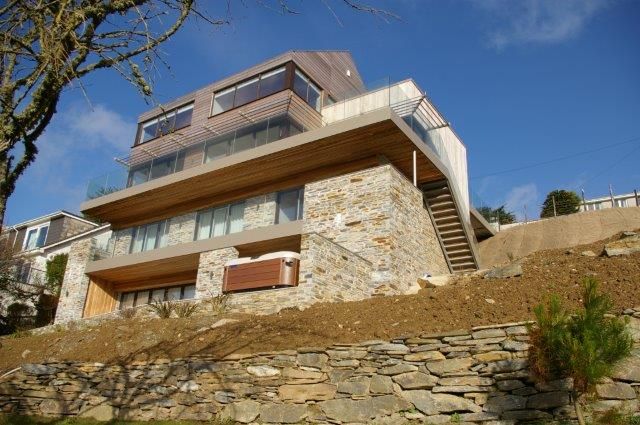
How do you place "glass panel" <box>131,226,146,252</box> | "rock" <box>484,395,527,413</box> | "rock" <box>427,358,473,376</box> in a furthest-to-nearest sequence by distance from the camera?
1. "glass panel" <box>131,226,146,252</box>
2. "rock" <box>427,358,473,376</box>
3. "rock" <box>484,395,527,413</box>

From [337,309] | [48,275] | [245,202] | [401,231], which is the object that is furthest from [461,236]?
[48,275]

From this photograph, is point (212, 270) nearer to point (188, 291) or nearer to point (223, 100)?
point (188, 291)

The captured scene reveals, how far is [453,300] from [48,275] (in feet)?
89.2

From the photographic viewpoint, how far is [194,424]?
941cm

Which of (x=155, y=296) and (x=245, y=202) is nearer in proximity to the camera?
(x=245, y=202)

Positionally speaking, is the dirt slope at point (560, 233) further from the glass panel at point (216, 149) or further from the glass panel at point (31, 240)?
the glass panel at point (31, 240)

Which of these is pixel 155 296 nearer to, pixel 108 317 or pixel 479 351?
pixel 108 317

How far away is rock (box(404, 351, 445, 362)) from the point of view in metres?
8.44

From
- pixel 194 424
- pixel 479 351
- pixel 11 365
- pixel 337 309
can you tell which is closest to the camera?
pixel 479 351

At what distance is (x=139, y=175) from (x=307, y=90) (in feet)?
25.9

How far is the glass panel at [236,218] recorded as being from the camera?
19.8 meters

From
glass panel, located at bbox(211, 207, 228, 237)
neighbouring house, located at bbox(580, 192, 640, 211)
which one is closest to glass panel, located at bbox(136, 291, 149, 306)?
glass panel, located at bbox(211, 207, 228, 237)

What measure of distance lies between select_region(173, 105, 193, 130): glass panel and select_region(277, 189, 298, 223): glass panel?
23.2ft

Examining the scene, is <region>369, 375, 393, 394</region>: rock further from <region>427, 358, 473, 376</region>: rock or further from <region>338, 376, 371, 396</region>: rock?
<region>427, 358, 473, 376</region>: rock
